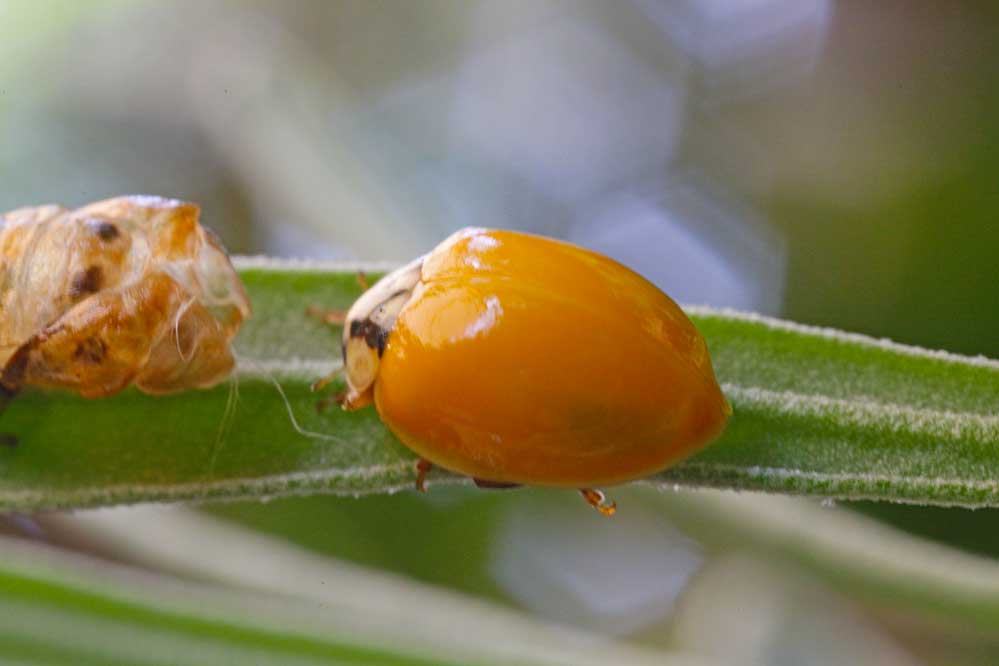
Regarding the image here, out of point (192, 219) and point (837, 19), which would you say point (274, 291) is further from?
point (837, 19)

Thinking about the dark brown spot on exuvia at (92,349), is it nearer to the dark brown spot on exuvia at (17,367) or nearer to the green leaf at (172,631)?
the dark brown spot on exuvia at (17,367)

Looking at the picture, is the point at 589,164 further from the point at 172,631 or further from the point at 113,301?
the point at 172,631

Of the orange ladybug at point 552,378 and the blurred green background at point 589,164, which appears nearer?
the orange ladybug at point 552,378

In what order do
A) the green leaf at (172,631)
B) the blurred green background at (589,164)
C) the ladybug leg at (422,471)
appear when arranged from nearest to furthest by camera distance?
the green leaf at (172,631)
the ladybug leg at (422,471)
the blurred green background at (589,164)

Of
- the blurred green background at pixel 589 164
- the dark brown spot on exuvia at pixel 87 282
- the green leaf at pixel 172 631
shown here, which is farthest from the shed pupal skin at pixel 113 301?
the blurred green background at pixel 589 164

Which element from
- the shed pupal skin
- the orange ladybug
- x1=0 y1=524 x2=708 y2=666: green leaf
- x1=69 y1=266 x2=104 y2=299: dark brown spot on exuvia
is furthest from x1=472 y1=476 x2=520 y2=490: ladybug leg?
x1=69 y1=266 x2=104 y2=299: dark brown spot on exuvia

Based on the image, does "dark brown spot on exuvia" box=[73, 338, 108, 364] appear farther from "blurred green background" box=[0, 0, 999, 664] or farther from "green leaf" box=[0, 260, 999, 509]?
"blurred green background" box=[0, 0, 999, 664]

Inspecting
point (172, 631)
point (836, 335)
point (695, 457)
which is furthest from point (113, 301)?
point (836, 335)
